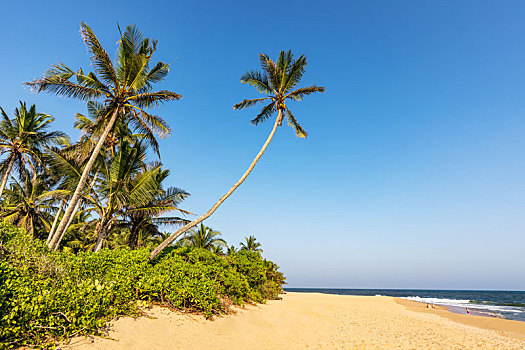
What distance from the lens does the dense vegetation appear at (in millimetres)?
5059

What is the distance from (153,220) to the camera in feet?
54.2

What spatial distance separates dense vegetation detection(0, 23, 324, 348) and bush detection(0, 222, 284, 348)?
26 mm

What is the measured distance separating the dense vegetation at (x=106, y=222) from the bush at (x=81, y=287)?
0.03 m

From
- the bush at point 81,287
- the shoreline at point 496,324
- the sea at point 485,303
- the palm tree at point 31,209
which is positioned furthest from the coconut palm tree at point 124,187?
the sea at point 485,303

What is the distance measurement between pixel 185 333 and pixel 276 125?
11666 mm

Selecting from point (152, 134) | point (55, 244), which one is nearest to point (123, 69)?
point (152, 134)

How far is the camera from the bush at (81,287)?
4395 mm

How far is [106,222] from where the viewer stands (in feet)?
42.7

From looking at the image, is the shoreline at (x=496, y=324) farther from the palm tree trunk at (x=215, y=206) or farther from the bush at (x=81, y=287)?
the bush at (x=81, y=287)

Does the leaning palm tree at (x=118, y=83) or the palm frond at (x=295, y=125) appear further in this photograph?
the palm frond at (x=295, y=125)

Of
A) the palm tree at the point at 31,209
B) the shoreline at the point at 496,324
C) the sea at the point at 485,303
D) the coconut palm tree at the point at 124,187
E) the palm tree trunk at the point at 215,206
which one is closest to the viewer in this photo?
the palm tree trunk at the point at 215,206

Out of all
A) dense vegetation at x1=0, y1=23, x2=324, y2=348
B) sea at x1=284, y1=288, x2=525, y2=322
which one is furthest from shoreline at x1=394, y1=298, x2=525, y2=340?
dense vegetation at x1=0, y1=23, x2=324, y2=348

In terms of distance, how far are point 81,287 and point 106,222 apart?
27.5 ft

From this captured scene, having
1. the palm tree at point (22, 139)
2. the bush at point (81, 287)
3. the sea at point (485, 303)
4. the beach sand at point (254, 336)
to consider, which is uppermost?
the palm tree at point (22, 139)
